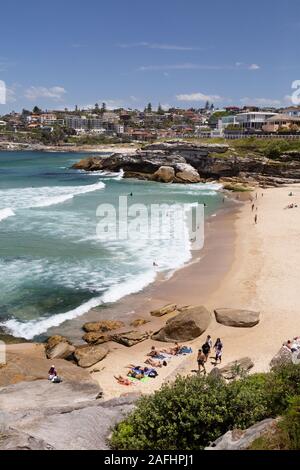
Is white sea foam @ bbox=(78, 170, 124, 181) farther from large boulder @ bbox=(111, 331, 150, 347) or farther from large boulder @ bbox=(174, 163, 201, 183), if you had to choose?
large boulder @ bbox=(111, 331, 150, 347)

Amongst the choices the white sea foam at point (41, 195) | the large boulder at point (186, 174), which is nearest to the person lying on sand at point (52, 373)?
the white sea foam at point (41, 195)

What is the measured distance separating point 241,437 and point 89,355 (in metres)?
10.1

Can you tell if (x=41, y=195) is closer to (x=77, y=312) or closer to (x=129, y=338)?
(x=77, y=312)

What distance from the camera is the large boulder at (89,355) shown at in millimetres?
17094

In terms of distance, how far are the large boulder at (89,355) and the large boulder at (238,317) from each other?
5.59 m

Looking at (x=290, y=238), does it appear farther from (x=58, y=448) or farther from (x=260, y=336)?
(x=58, y=448)

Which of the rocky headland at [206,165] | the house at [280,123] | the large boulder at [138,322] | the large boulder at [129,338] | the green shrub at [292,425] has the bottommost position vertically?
the large boulder at [129,338]

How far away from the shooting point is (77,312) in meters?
21.3

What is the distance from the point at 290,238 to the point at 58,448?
28379mm

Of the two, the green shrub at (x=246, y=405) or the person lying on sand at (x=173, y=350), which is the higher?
the green shrub at (x=246, y=405)

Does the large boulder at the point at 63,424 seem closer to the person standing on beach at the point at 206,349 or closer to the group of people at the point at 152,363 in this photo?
the group of people at the point at 152,363

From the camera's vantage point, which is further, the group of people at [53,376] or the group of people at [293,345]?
the group of people at [293,345]

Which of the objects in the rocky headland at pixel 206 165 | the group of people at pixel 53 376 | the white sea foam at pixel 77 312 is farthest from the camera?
the rocky headland at pixel 206 165

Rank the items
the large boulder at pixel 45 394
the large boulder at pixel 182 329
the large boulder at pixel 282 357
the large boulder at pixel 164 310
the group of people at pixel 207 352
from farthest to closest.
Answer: the large boulder at pixel 164 310 → the large boulder at pixel 182 329 → the group of people at pixel 207 352 → the large boulder at pixel 282 357 → the large boulder at pixel 45 394
